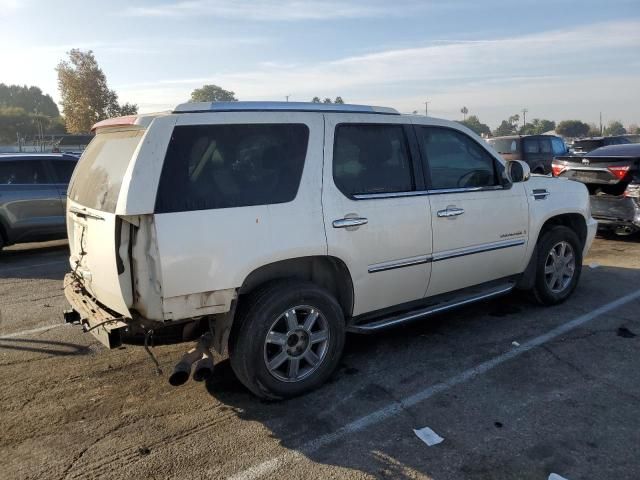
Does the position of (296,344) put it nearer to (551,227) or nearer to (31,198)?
(551,227)

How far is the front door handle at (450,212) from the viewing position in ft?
14.2

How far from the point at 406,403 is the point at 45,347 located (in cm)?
327

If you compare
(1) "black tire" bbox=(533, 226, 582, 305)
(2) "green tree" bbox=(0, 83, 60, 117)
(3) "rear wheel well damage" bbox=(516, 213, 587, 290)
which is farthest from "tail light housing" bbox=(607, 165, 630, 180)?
(2) "green tree" bbox=(0, 83, 60, 117)

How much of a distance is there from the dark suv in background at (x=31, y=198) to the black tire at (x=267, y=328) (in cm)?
691

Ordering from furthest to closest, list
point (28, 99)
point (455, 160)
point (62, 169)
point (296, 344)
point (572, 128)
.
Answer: point (28, 99)
point (572, 128)
point (62, 169)
point (455, 160)
point (296, 344)

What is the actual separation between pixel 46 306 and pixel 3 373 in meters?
1.96

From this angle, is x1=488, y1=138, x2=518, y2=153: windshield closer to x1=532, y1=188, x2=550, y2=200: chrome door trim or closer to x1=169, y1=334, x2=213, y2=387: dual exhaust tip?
x1=532, y1=188, x2=550, y2=200: chrome door trim

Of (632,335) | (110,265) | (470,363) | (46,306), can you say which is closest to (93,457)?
(110,265)

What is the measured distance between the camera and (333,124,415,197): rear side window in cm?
388

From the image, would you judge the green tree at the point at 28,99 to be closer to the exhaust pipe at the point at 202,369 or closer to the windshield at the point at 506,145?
the windshield at the point at 506,145

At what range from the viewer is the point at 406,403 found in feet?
11.7

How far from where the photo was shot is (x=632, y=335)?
→ 4.69m

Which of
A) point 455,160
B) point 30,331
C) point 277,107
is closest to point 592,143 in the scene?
point 455,160

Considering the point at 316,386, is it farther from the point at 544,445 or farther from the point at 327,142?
the point at 327,142
